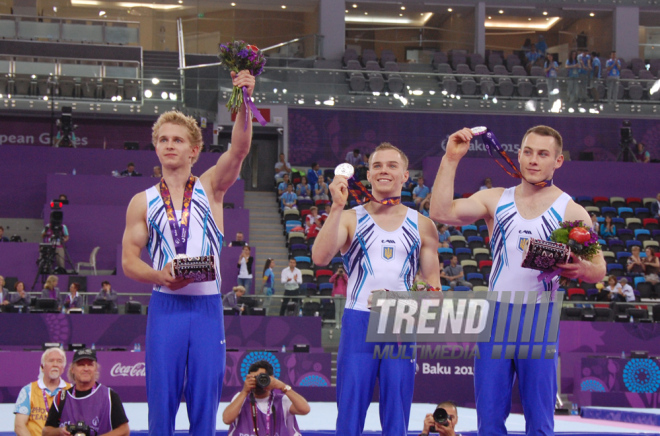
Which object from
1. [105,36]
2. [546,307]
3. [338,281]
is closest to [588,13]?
[105,36]

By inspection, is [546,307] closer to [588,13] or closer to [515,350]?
[515,350]

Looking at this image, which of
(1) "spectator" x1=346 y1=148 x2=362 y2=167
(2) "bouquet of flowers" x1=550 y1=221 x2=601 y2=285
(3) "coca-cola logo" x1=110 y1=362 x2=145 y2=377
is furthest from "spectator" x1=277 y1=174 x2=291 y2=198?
(2) "bouquet of flowers" x1=550 y1=221 x2=601 y2=285

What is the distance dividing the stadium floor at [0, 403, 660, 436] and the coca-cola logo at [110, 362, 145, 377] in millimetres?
2648

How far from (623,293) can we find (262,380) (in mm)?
13122

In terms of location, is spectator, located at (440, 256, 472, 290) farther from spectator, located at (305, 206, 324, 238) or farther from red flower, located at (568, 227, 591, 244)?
red flower, located at (568, 227, 591, 244)

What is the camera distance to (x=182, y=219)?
5.15 meters

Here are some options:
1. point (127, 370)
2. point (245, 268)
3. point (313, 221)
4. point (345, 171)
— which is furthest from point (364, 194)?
point (313, 221)

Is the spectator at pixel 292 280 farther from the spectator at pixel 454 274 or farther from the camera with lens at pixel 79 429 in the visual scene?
the camera with lens at pixel 79 429

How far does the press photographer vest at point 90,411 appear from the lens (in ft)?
22.1

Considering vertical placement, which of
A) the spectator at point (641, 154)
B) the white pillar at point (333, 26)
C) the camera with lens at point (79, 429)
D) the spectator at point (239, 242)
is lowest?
the camera with lens at point (79, 429)

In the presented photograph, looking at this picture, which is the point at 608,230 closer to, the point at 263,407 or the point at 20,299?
the point at 20,299

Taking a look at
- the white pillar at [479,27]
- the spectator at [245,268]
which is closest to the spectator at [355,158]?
the spectator at [245,268]

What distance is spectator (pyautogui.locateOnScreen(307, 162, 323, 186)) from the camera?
987 inches

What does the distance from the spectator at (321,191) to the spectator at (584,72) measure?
31.6ft
